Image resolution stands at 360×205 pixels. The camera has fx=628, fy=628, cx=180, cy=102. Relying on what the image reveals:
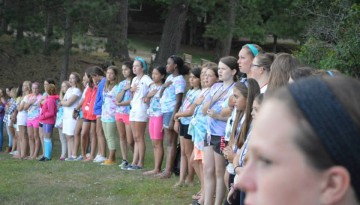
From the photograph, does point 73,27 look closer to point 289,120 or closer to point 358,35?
point 358,35

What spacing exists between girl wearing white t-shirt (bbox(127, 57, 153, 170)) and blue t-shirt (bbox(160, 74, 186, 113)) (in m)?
0.88

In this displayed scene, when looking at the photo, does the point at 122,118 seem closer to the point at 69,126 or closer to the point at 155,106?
the point at 155,106

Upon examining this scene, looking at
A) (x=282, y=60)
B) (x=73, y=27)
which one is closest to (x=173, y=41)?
(x=73, y=27)

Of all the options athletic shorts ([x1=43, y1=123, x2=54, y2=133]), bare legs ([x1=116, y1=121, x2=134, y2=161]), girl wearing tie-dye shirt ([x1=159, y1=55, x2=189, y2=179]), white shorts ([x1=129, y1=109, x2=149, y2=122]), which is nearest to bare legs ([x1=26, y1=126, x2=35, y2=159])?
athletic shorts ([x1=43, y1=123, x2=54, y2=133])

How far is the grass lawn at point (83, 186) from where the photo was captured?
30.1 ft

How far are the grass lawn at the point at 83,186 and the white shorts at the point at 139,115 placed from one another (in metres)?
0.93

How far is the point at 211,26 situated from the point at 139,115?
19.1 metres

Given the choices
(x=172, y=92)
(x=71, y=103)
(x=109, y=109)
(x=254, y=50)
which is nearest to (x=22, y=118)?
Answer: (x=71, y=103)

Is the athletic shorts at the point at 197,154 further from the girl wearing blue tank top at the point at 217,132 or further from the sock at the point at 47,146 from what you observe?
the sock at the point at 47,146

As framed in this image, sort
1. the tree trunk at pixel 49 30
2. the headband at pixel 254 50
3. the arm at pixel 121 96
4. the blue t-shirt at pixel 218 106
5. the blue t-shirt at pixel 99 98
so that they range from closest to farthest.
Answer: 1. the headband at pixel 254 50
2. the blue t-shirt at pixel 218 106
3. the arm at pixel 121 96
4. the blue t-shirt at pixel 99 98
5. the tree trunk at pixel 49 30

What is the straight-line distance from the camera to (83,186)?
1030cm

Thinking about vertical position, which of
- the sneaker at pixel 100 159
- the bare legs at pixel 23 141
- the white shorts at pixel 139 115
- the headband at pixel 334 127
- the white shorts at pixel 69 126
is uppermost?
the headband at pixel 334 127

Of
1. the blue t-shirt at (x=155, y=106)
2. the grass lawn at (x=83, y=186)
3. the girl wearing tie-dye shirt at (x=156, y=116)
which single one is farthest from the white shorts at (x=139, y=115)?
the grass lawn at (x=83, y=186)

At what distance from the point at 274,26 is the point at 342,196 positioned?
32440mm
